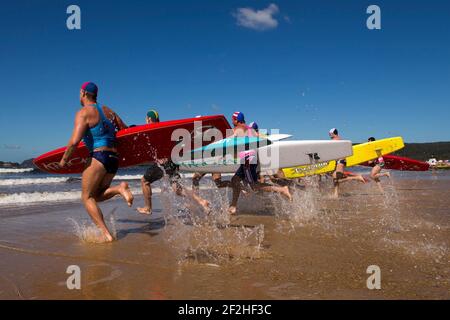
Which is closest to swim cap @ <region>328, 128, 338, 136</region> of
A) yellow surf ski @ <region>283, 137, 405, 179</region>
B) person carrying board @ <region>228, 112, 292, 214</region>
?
yellow surf ski @ <region>283, 137, 405, 179</region>

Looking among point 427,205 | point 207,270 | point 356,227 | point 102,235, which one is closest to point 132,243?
point 102,235

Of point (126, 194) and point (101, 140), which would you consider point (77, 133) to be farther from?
point (126, 194)

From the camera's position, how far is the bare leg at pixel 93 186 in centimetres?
423

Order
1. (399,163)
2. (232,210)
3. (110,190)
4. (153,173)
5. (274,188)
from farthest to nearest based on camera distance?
1. (399,163)
2. (232,210)
3. (274,188)
4. (153,173)
5. (110,190)

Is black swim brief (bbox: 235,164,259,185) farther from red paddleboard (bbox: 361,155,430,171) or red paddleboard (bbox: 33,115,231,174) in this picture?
red paddleboard (bbox: 361,155,430,171)

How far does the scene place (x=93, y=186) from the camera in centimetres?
428

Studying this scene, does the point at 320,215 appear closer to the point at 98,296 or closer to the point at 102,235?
the point at 102,235

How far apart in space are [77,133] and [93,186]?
63 cm

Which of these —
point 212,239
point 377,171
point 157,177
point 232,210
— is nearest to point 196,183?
point 232,210

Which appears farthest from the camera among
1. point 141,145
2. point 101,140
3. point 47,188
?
point 47,188

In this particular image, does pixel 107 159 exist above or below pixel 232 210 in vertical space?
above

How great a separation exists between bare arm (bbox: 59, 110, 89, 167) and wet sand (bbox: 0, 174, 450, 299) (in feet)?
3.25

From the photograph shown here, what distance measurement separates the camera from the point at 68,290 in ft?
8.70

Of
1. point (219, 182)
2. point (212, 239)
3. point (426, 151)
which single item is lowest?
point (212, 239)
